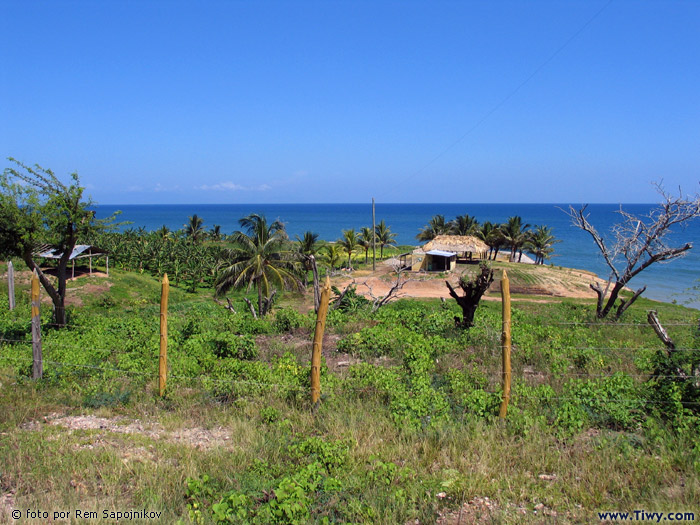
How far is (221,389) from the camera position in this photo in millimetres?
6836

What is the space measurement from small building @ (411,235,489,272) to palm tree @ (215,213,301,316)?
72.3ft

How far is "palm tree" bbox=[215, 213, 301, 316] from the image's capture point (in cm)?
2244

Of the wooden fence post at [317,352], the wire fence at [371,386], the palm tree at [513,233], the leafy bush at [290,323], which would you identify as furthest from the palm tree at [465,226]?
the wooden fence post at [317,352]

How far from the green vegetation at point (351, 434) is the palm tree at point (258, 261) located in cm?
1333

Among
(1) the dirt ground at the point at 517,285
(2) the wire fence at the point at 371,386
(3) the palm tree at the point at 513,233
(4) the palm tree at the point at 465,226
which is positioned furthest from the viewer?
(4) the palm tree at the point at 465,226

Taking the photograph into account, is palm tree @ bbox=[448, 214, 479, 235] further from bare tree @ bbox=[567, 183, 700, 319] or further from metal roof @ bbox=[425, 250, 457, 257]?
Answer: bare tree @ bbox=[567, 183, 700, 319]

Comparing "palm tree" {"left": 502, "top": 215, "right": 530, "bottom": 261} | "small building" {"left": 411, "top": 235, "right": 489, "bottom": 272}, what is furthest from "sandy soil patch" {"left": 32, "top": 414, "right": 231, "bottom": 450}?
"palm tree" {"left": 502, "top": 215, "right": 530, "bottom": 261}

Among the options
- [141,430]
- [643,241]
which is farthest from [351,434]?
[643,241]

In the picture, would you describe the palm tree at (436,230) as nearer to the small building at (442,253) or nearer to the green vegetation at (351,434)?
the small building at (442,253)

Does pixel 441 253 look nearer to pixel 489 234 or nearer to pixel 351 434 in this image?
pixel 489 234

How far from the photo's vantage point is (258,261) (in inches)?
883

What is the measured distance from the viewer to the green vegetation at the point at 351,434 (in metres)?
4.30

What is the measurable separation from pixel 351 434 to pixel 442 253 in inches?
1513

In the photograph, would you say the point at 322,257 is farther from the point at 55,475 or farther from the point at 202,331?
the point at 55,475
